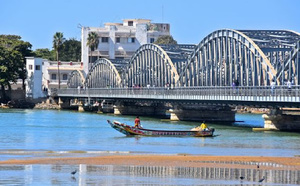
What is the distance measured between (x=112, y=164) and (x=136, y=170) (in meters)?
3.44

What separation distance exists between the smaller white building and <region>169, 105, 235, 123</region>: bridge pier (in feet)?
193

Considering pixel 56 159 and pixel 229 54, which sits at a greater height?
pixel 229 54

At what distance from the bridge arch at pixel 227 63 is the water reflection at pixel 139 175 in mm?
45020

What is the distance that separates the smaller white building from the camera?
568ft

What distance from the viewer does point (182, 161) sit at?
54719 millimetres

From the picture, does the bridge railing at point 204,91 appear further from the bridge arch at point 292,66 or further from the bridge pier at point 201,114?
the bridge pier at point 201,114

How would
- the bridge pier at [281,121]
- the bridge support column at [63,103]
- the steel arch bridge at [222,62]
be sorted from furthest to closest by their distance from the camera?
1. the bridge support column at [63,103]
2. the steel arch bridge at [222,62]
3. the bridge pier at [281,121]

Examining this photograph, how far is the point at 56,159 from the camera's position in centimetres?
5522

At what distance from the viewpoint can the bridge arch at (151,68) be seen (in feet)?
433

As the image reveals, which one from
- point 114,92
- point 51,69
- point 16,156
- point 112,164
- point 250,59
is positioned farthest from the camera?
point 51,69

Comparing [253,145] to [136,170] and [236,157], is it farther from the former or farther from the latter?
[136,170]

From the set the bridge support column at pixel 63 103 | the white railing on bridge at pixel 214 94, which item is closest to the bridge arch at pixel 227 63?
the white railing on bridge at pixel 214 94

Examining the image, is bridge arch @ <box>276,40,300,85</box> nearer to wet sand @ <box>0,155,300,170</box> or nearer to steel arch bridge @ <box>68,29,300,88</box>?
steel arch bridge @ <box>68,29,300,88</box>

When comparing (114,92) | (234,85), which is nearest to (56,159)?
(234,85)
